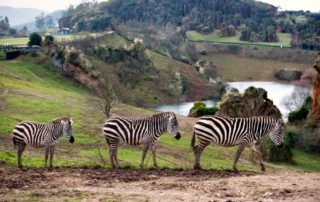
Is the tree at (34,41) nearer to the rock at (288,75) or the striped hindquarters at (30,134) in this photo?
the striped hindquarters at (30,134)

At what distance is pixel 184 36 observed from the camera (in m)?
188

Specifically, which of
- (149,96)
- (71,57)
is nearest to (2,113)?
(71,57)

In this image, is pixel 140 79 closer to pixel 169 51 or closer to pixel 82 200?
pixel 169 51

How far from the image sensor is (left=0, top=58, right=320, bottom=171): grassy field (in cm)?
2603

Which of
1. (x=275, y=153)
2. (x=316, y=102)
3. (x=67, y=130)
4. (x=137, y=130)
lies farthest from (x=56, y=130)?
(x=316, y=102)

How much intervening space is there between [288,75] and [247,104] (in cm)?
8680

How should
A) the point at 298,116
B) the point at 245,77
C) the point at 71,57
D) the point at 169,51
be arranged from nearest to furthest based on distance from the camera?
the point at 298,116
the point at 71,57
the point at 245,77
the point at 169,51

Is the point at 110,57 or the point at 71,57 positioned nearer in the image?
the point at 71,57

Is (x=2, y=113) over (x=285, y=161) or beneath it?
over

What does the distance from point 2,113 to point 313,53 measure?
413ft

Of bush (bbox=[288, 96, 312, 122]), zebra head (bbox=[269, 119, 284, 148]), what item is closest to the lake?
bush (bbox=[288, 96, 312, 122])

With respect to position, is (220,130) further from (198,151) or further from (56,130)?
(56,130)

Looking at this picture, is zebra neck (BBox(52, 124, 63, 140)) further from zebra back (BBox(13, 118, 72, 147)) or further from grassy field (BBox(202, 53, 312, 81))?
grassy field (BBox(202, 53, 312, 81))

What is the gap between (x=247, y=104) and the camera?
154ft
